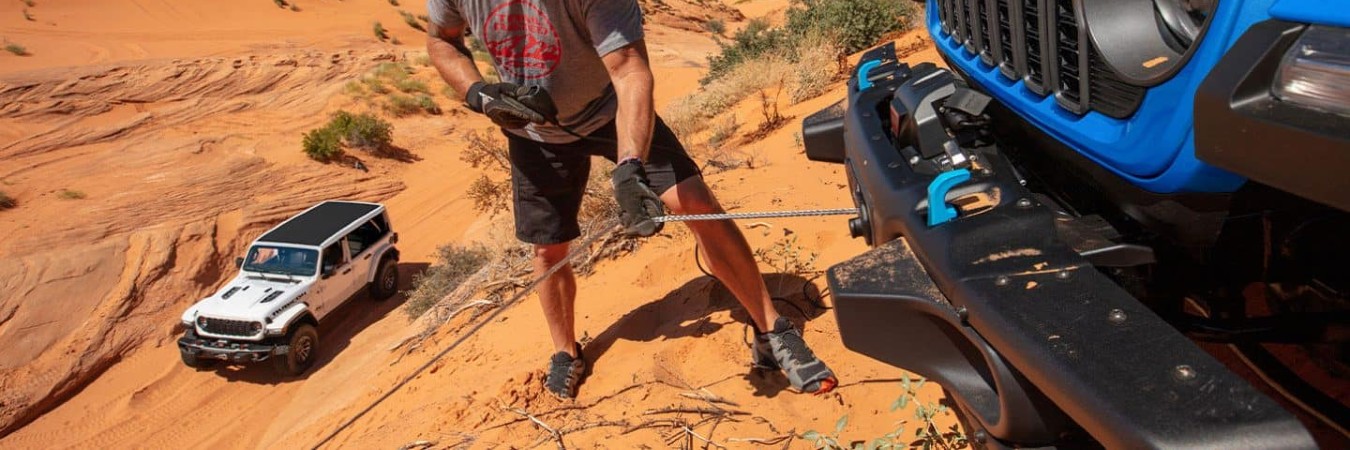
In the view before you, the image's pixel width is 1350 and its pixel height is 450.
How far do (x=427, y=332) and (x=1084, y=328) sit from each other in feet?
15.1

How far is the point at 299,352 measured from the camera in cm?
863

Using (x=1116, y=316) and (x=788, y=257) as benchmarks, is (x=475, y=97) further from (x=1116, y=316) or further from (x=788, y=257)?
(x=1116, y=316)

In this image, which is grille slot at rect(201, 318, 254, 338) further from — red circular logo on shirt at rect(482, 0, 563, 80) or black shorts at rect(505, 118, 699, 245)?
red circular logo on shirt at rect(482, 0, 563, 80)

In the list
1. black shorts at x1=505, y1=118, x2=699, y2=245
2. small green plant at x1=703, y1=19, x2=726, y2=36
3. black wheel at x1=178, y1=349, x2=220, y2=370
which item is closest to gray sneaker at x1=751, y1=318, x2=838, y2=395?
black shorts at x1=505, y1=118, x2=699, y2=245

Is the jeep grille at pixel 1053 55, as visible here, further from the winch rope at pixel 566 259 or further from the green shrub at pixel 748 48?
the green shrub at pixel 748 48

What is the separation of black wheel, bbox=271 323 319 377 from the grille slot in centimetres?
38

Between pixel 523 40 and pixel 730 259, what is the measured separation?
106 cm

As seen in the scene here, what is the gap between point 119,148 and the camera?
1411 cm

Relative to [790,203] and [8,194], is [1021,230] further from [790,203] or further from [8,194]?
[8,194]

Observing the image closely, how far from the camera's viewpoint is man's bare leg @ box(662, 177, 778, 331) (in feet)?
10.3

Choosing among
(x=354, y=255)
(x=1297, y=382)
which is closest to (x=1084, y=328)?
(x=1297, y=382)

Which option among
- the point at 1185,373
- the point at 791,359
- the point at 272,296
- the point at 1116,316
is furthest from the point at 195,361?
the point at 1185,373

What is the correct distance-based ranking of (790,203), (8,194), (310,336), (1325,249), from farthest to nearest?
(8,194)
(310,336)
(790,203)
(1325,249)

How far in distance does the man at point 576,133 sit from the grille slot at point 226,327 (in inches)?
238
